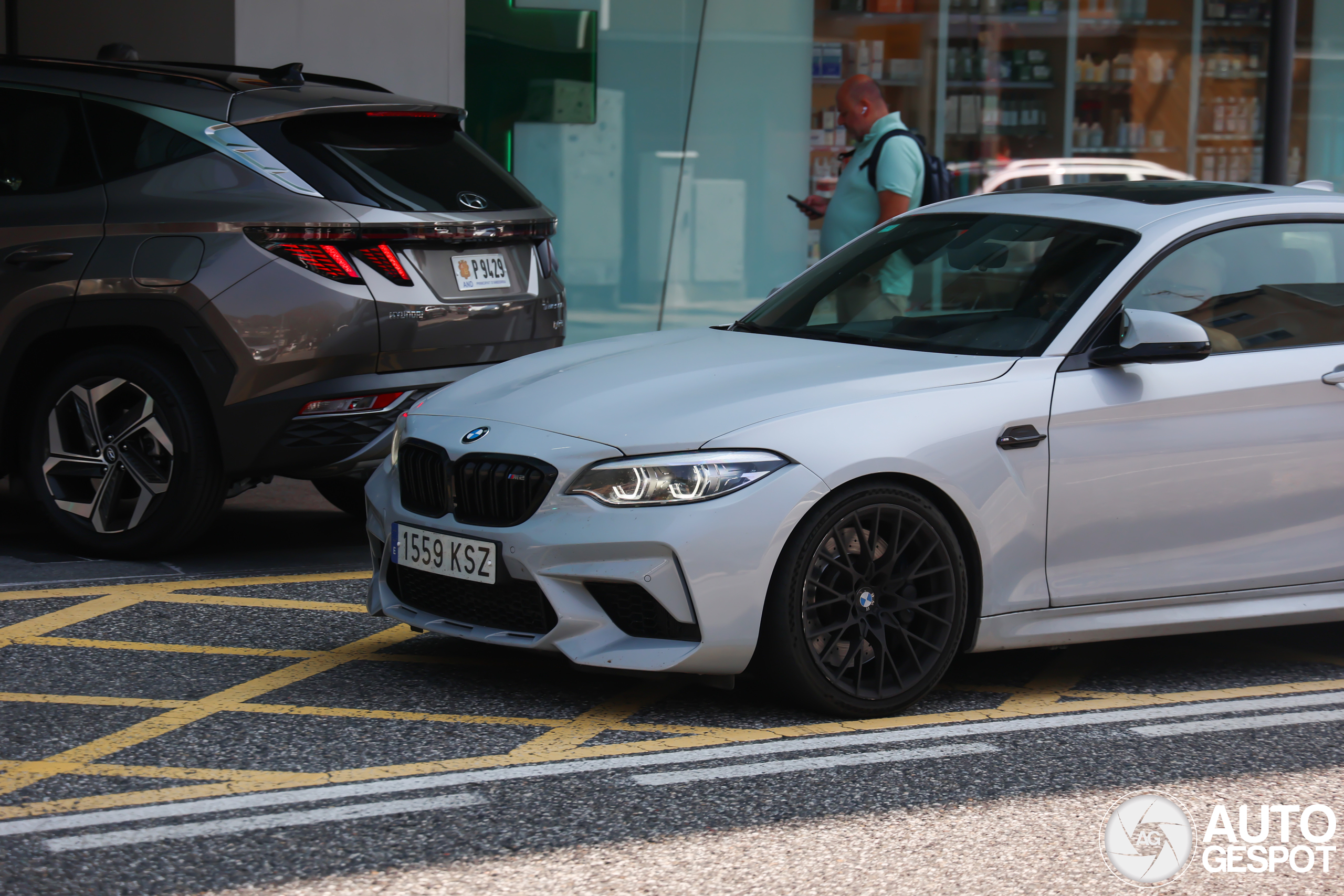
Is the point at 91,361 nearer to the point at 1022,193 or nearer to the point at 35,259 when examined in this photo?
the point at 35,259

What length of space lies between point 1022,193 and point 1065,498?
1.52 meters

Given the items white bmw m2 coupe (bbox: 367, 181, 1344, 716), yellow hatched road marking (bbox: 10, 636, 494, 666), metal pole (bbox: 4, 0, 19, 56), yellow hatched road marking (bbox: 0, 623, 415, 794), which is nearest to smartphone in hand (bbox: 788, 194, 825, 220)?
white bmw m2 coupe (bbox: 367, 181, 1344, 716)

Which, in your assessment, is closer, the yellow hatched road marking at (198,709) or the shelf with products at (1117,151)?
the yellow hatched road marking at (198,709)

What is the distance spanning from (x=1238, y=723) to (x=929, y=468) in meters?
1.18

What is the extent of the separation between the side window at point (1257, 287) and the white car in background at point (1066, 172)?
812 centimetres

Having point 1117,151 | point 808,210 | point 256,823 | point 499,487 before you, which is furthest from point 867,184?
point 1117,151

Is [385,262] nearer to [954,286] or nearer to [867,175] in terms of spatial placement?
[954,286]

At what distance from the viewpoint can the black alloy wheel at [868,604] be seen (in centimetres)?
439

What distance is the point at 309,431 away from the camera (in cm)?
622

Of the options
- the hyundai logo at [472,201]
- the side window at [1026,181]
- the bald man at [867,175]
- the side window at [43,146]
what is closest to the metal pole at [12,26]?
the side window at [43,146]

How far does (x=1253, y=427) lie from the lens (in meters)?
5.00

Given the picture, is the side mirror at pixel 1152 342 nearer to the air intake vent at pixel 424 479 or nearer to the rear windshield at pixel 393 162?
the air intake vent at pixel 424 479

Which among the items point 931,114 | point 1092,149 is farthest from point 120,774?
point 1092,149

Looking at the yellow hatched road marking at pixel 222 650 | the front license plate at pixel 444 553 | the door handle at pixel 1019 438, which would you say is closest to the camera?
the front license plate at pixel 444 553
